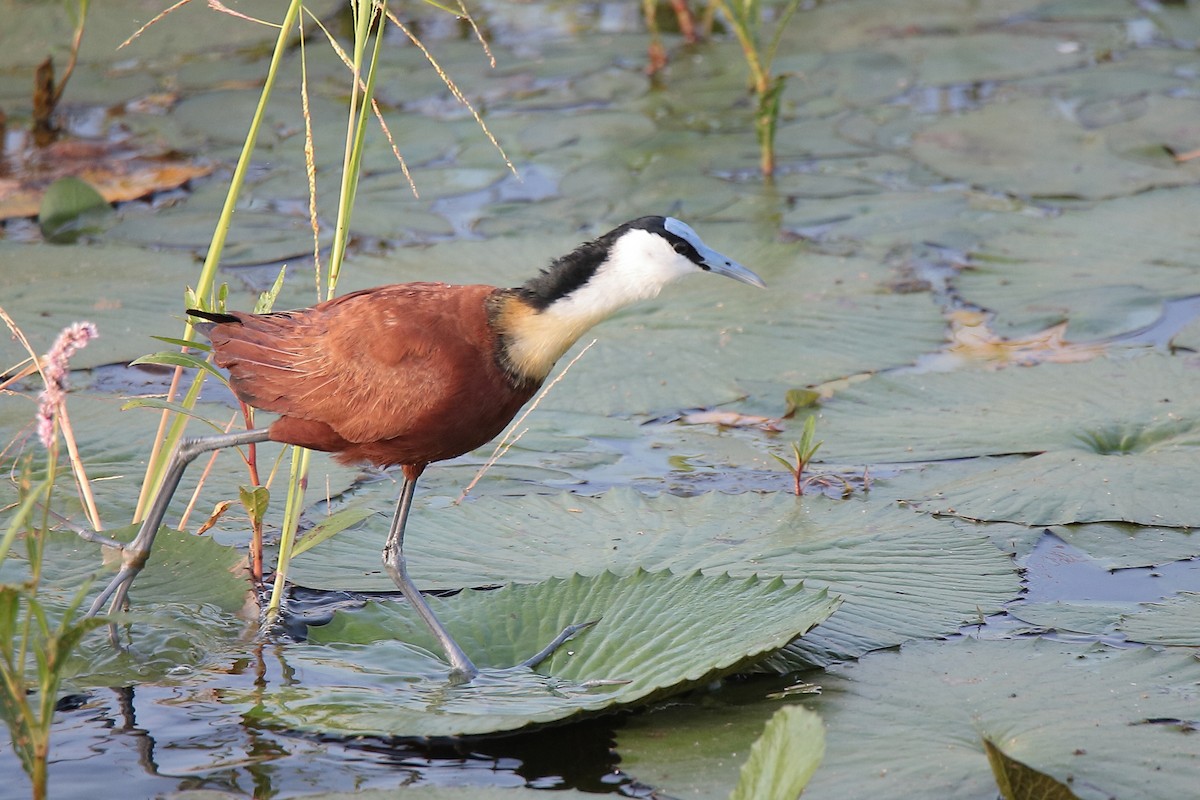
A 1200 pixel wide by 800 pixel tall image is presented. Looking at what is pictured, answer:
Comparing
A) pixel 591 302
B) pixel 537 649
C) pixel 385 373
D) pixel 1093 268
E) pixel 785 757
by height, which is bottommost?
pixel 537 649

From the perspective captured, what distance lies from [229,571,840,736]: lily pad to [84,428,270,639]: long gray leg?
389 mm

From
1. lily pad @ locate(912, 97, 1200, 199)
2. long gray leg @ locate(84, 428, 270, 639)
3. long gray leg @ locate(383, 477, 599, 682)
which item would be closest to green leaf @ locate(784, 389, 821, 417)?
long gray leg @ locate(383, 477, 599, 682)

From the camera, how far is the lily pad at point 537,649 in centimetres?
266

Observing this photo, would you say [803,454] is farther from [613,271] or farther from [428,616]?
[428,616]

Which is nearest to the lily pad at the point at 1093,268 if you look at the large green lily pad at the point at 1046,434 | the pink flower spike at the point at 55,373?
the large green lily pad at the point at 1046,434

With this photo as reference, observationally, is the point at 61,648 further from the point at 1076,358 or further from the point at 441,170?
the point at 441,170

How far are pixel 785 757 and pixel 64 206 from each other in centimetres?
447

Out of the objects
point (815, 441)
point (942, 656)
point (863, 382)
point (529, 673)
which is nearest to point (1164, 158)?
point (863, 382)

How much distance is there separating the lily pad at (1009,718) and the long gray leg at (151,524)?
1367 mm

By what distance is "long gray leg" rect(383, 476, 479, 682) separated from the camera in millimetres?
2906

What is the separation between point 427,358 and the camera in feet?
9.52

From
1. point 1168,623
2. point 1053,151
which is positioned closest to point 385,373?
point 1168,623

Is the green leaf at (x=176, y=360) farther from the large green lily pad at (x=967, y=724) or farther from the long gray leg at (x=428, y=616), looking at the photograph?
the large green lily pad at (x=967, y=724)

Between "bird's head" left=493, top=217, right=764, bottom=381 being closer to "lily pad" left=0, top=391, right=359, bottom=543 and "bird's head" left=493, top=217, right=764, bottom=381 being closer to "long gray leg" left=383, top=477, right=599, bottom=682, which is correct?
"long gray leg" left=383, top=477, right=599, bottom=682
